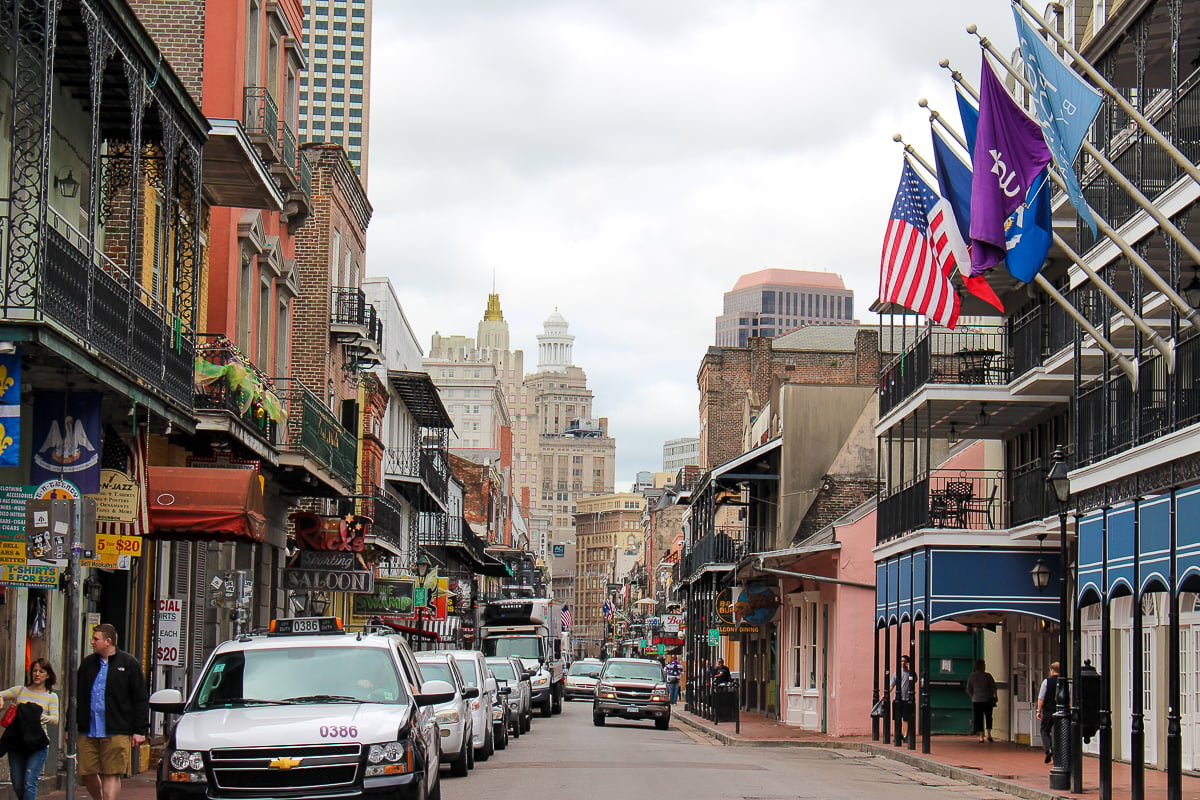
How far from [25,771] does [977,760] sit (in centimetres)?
1761

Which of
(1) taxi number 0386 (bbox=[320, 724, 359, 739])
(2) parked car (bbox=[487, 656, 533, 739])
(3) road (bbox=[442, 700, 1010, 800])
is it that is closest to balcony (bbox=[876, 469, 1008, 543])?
(3) road (bbox=[442, 700, 1010, 800])

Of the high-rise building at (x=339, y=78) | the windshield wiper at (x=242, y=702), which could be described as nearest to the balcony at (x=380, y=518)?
the windshield wiper at (x=242, y=702)

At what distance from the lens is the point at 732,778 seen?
22.2 metres

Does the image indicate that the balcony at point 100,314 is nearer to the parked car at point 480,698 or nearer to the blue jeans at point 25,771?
the blue jeans at point 25,771

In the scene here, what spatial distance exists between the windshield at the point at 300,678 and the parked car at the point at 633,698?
2677cm

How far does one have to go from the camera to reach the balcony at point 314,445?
1094 inches

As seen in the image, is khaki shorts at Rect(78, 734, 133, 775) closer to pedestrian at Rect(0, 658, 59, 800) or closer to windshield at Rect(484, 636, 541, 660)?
pedestrian at Rect(0, 658, 59, 800)

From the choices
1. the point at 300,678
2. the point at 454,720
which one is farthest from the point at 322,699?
the point at 454,720

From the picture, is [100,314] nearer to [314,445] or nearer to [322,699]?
[322,699]

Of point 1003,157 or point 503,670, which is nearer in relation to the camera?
point 1003,157

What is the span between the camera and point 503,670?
3697 cm

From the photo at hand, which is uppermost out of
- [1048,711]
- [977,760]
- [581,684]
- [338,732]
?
[338,732]

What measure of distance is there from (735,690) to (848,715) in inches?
116

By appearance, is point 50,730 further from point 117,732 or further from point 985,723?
point 985,723
